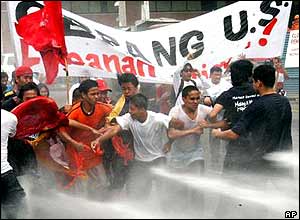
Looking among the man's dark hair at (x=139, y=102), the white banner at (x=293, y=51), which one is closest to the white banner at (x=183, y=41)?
the man's dark hair at (x=139, y=102)

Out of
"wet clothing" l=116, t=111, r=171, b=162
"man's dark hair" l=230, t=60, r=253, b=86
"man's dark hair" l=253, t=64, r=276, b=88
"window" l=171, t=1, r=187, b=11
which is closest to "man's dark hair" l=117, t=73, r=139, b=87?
"wet clothing" l=116, t=111, r=171, b=162

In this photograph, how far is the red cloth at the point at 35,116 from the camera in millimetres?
3684

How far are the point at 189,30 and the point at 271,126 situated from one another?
1.94 meters

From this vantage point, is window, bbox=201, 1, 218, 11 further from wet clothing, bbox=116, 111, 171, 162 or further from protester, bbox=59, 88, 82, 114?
wet clothing, bbox=116, 111, 171, 162

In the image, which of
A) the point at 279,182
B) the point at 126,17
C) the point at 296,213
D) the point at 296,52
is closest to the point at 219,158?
the point at 279,182

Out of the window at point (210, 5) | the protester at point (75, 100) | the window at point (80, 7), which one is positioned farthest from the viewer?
the window at point (210, 5)

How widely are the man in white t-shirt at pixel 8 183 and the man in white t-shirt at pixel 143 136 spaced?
3.15 ft

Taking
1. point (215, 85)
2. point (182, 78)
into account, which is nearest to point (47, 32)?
point (182, 78)

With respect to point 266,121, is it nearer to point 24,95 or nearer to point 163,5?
point 24,95

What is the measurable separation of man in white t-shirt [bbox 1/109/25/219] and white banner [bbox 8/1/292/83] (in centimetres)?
144

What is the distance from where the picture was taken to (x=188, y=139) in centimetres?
423

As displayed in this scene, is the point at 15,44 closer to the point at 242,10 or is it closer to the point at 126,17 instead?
the point at 242,10

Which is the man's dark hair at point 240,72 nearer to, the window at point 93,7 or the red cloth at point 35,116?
the red cloth at point 35,116

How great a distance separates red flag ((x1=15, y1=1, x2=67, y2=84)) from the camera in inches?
164
